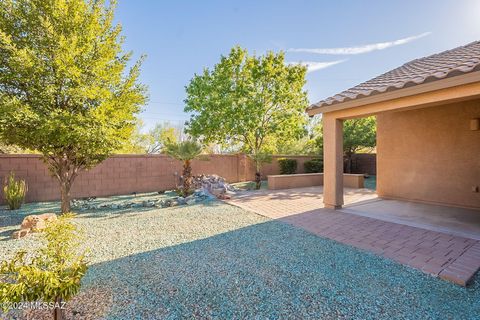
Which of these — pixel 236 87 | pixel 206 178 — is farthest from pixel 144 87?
pixel 236 87

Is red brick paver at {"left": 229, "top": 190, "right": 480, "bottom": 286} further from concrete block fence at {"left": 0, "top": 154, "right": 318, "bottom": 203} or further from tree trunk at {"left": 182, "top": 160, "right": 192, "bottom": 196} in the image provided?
concrete block fence at {"left": 0, "top": 154, "right": 318, "bottom": 203}

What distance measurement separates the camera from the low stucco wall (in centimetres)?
1311

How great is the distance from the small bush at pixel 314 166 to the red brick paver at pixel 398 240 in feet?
34.4

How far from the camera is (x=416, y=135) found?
336 inches

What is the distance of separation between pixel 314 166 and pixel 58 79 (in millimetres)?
16050

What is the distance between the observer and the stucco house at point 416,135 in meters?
5.76

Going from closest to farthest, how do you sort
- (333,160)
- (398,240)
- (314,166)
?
(398,240) < (333,160) < (314,166)

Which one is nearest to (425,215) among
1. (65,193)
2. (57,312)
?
(57,312)

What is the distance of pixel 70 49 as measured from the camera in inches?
239

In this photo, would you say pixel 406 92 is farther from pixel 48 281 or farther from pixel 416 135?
pixel 48 281

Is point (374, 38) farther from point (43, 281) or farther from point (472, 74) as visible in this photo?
point (43, 281)

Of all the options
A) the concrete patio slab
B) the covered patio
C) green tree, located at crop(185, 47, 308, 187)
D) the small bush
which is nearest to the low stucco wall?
green tree, located at crop(185, 47, 308, 187)

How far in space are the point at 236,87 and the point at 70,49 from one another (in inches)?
389

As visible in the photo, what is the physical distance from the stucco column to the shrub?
9.56 m
